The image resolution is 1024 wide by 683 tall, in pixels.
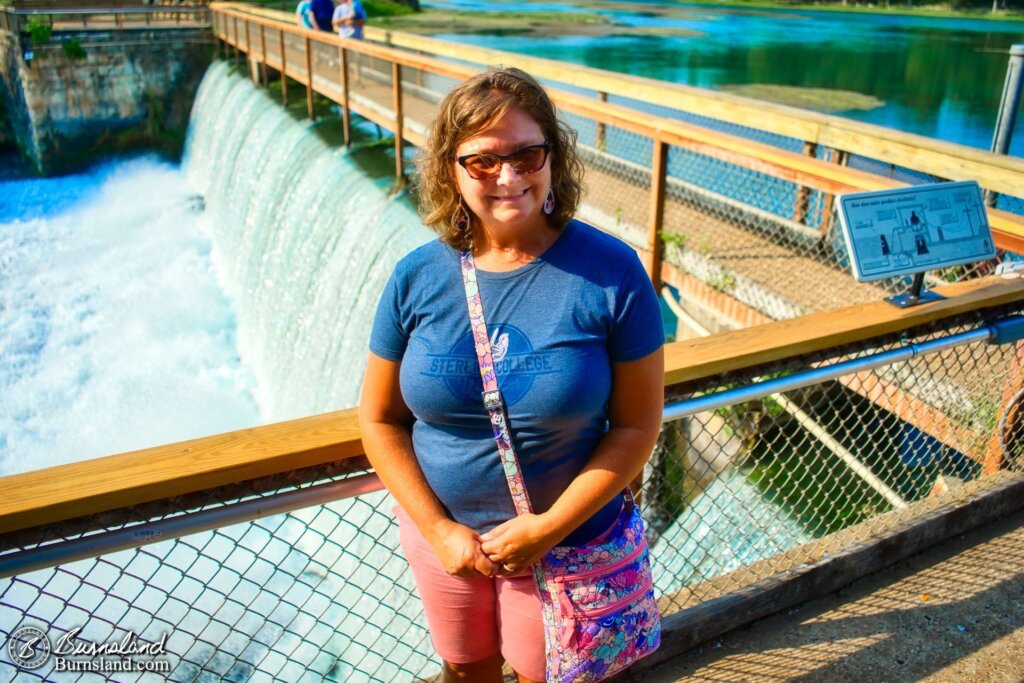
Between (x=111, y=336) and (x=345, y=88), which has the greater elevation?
(x=345, y=88)

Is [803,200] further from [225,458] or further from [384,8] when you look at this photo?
[384,8]

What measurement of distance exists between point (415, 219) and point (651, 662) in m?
4.83

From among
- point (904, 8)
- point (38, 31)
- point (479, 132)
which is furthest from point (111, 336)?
point (904, 8)

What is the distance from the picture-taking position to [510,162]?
1470 millimetres

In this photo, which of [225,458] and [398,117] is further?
[398,117]

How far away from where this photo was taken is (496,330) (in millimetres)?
1454

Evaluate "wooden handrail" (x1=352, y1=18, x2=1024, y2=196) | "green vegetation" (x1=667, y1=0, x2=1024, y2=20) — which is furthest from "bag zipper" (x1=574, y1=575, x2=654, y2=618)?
"green vegetation" (x1=667, y1=0, x2=1024, y2=20)

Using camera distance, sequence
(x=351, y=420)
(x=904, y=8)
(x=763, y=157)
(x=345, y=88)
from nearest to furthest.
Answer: (x=351, y=420)
(x=763, y=157)
(x=345, y=88)
(x=904, y=8)

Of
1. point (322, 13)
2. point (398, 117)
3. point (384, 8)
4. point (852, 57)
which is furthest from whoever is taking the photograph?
point (384, 8)

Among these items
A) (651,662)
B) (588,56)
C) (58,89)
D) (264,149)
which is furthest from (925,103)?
(651,662)

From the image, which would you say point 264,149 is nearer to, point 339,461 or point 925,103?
point 339,461

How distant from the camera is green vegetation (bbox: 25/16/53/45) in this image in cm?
1619

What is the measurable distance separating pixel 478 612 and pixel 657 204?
290 centimetres

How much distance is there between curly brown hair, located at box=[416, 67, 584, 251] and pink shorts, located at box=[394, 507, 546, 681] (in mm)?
579
